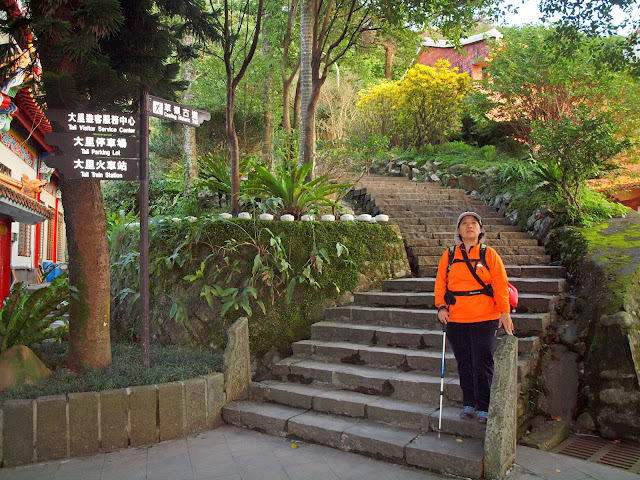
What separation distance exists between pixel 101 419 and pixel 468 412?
119 inches

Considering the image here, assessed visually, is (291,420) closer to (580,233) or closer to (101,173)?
(101,173)

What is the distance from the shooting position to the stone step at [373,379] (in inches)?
176

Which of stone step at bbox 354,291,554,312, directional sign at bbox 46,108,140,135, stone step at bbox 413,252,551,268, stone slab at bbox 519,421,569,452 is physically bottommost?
stone slab at bbox 519,421,569,452

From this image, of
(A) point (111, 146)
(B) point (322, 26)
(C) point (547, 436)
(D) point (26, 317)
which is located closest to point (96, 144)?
(A) point (111, 146)

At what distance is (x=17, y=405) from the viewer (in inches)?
159

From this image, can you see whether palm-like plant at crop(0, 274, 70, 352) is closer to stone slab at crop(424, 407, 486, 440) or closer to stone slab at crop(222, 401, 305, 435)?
stone slab at crop(222, 401, 305, 435)

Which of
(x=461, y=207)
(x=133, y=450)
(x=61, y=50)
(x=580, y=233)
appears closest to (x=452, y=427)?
(x=133, y=450)

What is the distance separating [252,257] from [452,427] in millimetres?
3103

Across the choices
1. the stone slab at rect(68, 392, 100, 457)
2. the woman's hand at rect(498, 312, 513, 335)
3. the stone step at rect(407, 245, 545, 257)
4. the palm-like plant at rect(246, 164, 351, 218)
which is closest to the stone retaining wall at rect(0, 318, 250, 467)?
the stone slab at rect(68, 392, 100, 457)

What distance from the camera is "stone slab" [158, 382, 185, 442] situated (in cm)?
441

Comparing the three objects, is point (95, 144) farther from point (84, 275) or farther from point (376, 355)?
point (376, 355)

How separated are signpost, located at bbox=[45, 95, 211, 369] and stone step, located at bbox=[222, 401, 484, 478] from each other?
114cm

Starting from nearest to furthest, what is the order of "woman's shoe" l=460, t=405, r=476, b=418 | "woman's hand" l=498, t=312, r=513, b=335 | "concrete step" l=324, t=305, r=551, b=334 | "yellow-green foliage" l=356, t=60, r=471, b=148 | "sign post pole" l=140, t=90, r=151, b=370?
"woman's hand" l=498, t=312, r=513, b=335 → "woman's shoe" l=460, t=405, r=476, b=418 → "sign post pole" l=140, t=90, r=151, b=370 → "concrete step" l=324, t=305, r=551, b=334 → "yellow-green foliage" l=356, t=60, r=471, b=148

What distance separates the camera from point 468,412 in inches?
158
